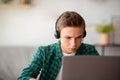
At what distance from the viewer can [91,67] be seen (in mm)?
903

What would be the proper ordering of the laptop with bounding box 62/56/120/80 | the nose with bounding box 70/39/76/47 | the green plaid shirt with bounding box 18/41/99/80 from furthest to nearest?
the green plaid shirt with bounding box 18/41/99/80
the nose with bounding box 70/39/76/47
the laptop with bounding box 62/56/120/80

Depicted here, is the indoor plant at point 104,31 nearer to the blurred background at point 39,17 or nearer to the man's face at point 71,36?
the blurred background at point 39,17

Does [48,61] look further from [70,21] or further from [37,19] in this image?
[37,19]

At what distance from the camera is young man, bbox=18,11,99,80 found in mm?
1136

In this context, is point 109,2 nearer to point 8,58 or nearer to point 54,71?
point 8,58

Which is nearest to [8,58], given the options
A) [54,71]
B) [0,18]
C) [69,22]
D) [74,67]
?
[0,18]

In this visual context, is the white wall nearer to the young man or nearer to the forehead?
the young man

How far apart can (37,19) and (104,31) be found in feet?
2.84

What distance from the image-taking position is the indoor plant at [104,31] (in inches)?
126

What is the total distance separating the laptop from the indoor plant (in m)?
2.32

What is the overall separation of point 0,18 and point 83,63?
93.1 inches

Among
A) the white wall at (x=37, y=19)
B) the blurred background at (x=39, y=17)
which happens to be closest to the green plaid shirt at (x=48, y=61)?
the blurred background at (x=39, y=17)

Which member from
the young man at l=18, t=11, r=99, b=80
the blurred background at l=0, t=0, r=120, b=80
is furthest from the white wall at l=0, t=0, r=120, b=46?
the young man at l=18, t=11, r=99, b=80

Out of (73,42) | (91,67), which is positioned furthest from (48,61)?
(91,67)
